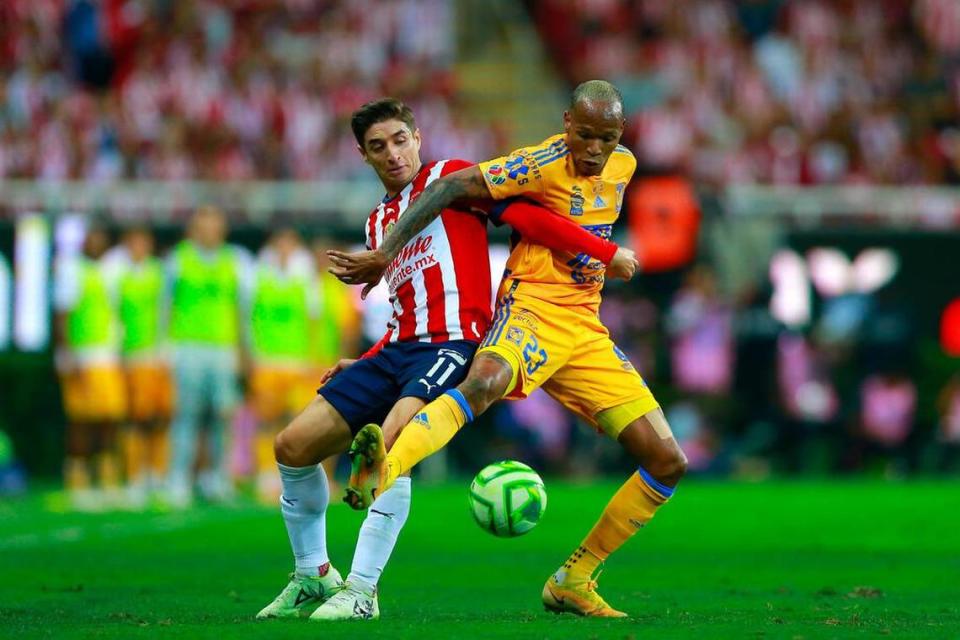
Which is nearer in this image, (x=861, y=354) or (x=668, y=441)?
(x=668, y=441)

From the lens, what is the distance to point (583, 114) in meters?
7.03

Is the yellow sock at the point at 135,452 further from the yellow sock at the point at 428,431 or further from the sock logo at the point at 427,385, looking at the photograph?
the yellow sock at the point at 428,431

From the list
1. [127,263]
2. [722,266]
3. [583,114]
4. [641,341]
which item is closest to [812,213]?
[722,266]

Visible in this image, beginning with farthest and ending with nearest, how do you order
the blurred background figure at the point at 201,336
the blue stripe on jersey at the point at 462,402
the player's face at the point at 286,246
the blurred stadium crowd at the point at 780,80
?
the blurred stadium crowd at the point at 780,80
the player's face at the point at 286,246
the blurred background figure at the point at 201,336
the blue stripe on jersey at the point at 462,402

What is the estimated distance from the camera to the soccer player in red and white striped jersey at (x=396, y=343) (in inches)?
272

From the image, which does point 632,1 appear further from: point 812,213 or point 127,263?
point 127,263

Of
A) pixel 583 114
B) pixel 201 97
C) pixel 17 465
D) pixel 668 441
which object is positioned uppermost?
pixel 201 97

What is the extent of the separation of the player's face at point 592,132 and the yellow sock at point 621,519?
1.31 metres

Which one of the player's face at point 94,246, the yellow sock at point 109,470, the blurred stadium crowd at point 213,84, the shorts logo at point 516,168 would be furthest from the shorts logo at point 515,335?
the blurred stadium crowd at point 213,84

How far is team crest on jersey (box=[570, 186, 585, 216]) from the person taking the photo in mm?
7273

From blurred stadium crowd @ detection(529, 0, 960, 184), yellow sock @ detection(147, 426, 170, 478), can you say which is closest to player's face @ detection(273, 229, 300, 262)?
yellow sock @ detection(147, 426, 170, 478)

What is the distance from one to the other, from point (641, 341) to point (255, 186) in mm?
4576

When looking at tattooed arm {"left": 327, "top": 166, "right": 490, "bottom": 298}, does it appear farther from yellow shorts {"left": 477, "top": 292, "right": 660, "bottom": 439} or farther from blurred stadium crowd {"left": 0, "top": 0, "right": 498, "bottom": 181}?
blurred stadium crowd {"left": 0, "top": 0, "right": 498, "bottom": 181}

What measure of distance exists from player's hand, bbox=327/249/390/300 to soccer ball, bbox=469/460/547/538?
0.92 meters
